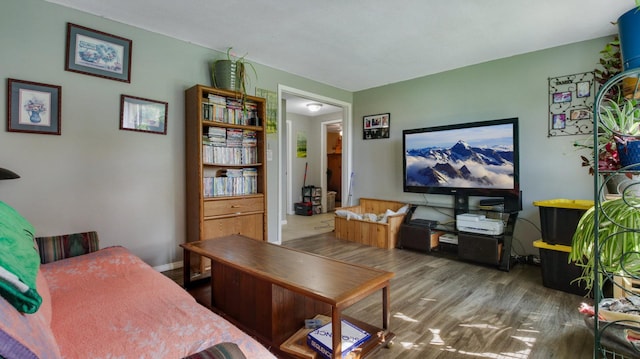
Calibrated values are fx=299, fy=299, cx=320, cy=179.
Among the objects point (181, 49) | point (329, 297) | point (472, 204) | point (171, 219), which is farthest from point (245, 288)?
point (472, 204)

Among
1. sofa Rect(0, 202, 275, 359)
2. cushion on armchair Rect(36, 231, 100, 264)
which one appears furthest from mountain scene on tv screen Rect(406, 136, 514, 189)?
cushion on armchair Rect(36, 231, 100, 264)

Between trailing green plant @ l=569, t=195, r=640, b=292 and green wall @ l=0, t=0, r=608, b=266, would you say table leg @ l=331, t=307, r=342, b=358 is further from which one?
green wall @ l=0, t=0, r=608, b=266

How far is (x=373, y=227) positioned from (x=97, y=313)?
127 inches

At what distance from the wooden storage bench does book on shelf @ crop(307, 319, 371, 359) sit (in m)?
2.34

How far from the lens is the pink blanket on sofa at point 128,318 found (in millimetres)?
987

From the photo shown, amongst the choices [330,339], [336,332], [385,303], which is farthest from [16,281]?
[385,303]

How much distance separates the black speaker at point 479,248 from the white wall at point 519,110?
0.58m

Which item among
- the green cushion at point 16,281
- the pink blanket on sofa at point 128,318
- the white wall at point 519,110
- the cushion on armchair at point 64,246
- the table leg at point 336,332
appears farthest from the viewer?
the white wall at point 519,110


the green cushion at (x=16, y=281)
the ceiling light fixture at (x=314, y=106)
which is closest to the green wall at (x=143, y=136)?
the ceiling light fixture at (x=314, y=106)

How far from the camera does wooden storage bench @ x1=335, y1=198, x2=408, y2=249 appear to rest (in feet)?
12.8

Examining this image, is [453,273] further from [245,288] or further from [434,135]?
[245,288]

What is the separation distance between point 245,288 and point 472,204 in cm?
300

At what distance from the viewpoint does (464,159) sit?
3578 millimetres

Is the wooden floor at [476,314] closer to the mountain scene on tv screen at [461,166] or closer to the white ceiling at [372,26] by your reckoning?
the mountain scene on tv screen at [461,166]
